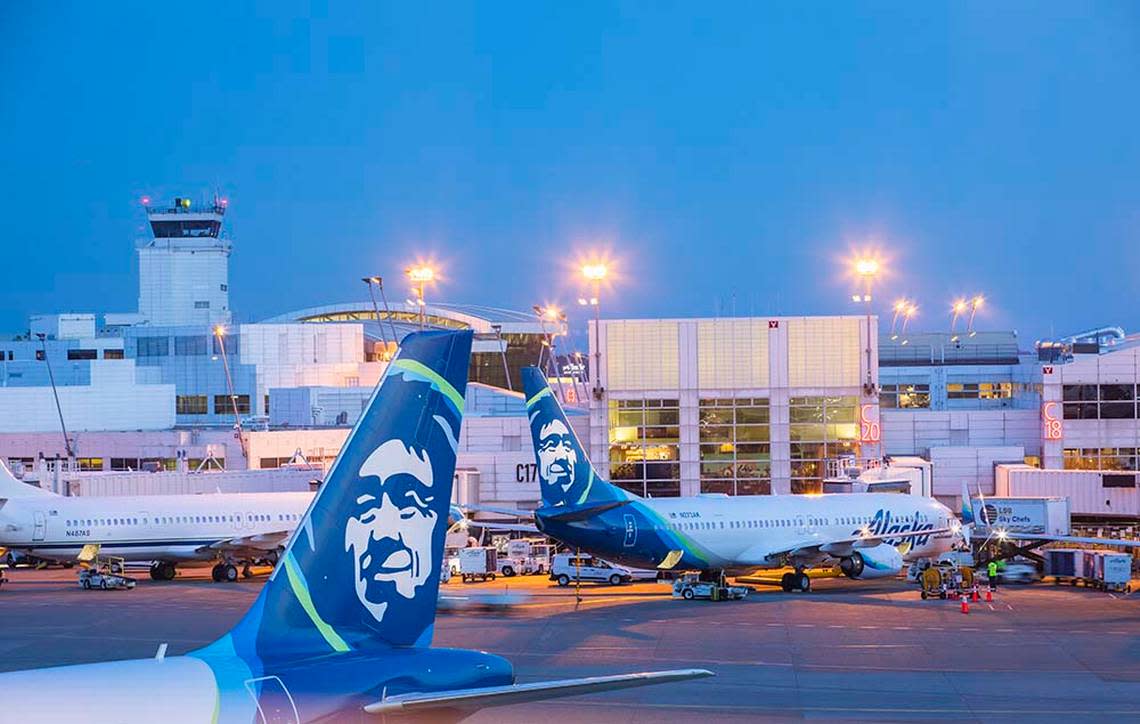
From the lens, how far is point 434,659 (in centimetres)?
1345

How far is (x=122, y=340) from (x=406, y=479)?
108 m

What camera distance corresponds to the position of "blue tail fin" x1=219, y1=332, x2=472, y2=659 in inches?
518

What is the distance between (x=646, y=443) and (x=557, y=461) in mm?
23557

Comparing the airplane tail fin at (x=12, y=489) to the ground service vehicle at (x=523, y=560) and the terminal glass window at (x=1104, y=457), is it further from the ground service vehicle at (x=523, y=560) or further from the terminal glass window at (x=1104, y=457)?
the terminal glass window at (x=1104, y=457)

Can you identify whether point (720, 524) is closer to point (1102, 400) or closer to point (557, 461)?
point (557, 461)

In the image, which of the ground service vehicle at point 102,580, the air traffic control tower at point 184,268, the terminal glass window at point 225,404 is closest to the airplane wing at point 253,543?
the ground service vehicle at point 102,580

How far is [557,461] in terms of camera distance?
4328cm

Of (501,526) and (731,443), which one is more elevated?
(731,443)

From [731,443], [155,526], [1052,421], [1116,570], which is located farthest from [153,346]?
[1116,570]

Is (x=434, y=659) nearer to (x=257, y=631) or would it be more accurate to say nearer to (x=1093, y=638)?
(x=257, y=631)

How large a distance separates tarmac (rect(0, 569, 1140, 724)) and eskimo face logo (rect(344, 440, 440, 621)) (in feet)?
37.7

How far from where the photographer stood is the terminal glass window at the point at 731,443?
6631 centimetres

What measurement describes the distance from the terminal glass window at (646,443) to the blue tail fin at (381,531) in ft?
172

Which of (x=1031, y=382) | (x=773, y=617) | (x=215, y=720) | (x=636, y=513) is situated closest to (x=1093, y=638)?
(x=773, y=617)
